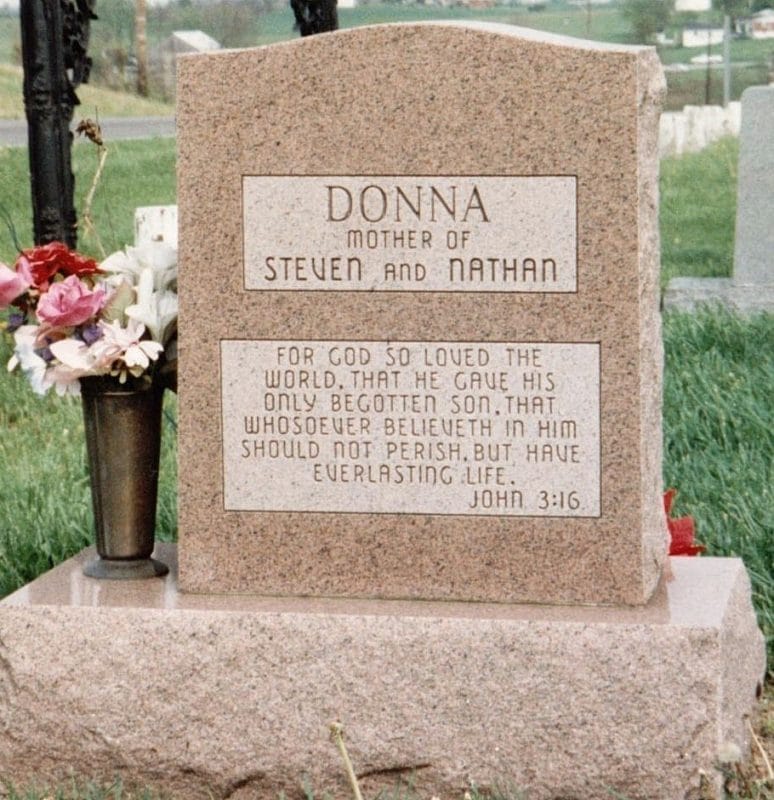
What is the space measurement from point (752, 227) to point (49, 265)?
21.2 feet

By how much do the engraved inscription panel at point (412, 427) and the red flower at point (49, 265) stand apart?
1.31 ft

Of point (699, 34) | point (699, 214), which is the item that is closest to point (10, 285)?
point (699, 214)

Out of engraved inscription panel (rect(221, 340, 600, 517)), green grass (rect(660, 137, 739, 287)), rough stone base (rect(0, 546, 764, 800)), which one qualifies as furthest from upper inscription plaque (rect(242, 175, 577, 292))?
green grass (rect(660, 137, 739, 287))

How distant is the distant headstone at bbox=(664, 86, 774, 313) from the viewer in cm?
959

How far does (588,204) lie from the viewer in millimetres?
3512

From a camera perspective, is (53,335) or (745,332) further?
(745,332)

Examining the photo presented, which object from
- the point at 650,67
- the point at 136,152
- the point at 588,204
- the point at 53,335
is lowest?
the point at 136,152

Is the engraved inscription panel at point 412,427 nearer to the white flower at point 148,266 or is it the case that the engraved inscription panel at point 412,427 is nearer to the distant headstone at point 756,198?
the white flower at point 148,266

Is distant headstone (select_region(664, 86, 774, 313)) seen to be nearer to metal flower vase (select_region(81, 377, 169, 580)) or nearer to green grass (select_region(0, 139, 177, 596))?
green grass (select_region(0, 139, 177, 596))

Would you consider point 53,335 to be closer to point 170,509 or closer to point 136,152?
point 170,509

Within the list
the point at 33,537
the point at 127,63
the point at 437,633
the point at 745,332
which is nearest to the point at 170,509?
the point at 33,537

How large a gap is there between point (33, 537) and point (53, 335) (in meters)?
1.18

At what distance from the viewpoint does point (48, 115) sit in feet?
25.9

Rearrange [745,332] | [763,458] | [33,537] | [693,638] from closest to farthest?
[693,638] → [33,537] → [763,458] → [745,332]
